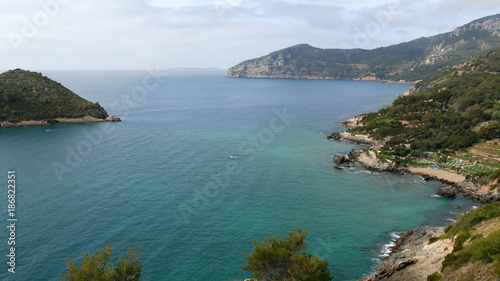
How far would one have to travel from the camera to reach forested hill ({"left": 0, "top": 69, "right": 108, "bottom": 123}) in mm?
114938

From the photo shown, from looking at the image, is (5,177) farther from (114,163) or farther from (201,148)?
(201,148)

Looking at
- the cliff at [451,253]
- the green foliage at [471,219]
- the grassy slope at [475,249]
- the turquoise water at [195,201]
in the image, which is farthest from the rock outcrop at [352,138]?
the grassy slope at [475,249]

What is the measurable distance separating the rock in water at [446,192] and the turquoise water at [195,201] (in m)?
1.43

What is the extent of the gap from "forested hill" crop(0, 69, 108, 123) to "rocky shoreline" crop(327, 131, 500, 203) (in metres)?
96.1

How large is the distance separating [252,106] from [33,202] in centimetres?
12474

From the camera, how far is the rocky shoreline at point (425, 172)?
181 ft

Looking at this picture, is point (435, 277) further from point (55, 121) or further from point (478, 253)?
point (55, 121)

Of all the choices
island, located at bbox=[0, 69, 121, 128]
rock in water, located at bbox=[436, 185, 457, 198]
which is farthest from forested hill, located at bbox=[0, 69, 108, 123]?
rock in water, located at bbox=[436, 185, 457, 198]

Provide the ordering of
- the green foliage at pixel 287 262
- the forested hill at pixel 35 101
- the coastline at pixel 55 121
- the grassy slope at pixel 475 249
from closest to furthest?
the grassy slope at pixel 475 249 → the green foliage at pixel 287 262 → the coastline at pixel 55 121 → the forested hill at pixel 35 101

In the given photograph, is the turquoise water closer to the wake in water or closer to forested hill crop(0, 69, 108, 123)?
the wake in water

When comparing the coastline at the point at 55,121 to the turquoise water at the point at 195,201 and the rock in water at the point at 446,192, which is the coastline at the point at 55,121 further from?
the rock in water at the point at 446,192

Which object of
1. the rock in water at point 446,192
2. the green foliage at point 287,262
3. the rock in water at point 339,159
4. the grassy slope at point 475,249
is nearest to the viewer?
the grassy slope at point 475,249

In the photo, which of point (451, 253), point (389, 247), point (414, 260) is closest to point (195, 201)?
point (389, 247)

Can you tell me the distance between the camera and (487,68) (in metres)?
144
